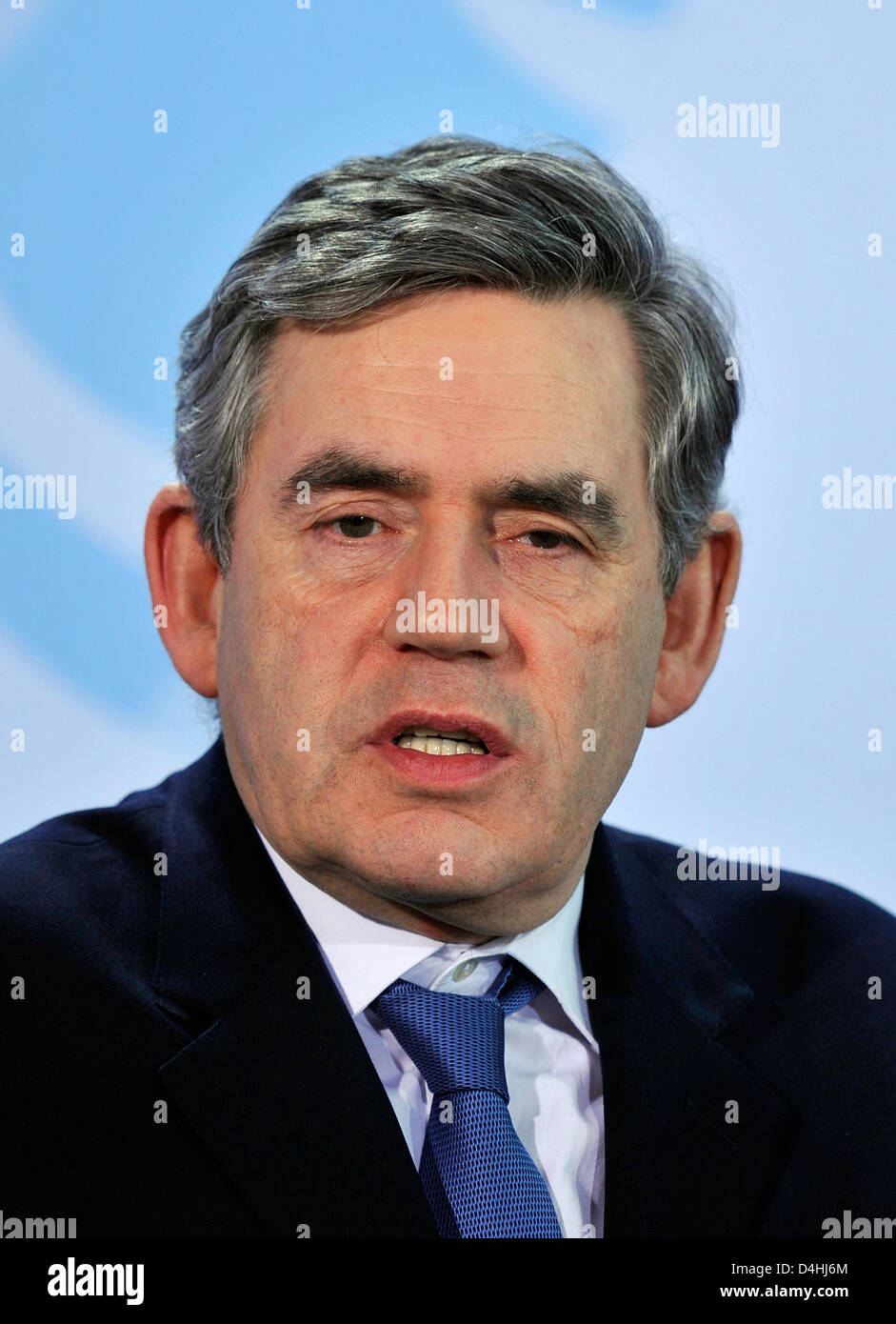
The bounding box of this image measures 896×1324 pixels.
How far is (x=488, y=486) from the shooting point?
6.70ft

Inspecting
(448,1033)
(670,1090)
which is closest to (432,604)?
(448,1033)

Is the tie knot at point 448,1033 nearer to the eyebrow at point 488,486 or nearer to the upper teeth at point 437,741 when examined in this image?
the upper teeth at point 437,741

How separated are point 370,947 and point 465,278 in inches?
33.5

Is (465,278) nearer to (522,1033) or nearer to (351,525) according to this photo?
(351,525)

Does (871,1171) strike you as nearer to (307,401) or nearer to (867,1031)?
(867,1031)

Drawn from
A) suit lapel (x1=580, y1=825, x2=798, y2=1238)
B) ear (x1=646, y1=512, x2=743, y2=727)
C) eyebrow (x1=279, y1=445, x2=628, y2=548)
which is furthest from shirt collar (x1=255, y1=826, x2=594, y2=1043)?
eyebrow (x1=279, y1=445, x2=628, y2=548)

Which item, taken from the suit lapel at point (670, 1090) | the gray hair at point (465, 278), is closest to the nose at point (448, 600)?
the gray hair at point (465, 278)

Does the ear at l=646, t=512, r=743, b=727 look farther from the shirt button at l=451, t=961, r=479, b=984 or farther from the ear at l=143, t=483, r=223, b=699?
the ear at l=143, t=483, r=223, b=699

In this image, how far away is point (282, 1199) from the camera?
1.95 m

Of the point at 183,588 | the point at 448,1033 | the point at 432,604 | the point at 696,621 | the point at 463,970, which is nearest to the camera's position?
the point at 432,604

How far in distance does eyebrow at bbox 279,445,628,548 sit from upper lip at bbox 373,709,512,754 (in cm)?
27

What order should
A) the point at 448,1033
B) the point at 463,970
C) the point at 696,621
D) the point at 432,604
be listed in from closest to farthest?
the point at 432,604
the point at 448,1033
the point at 463,970
the point at 696,621

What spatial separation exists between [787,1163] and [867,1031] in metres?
0.27

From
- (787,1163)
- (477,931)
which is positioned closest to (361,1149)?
(477,931)
